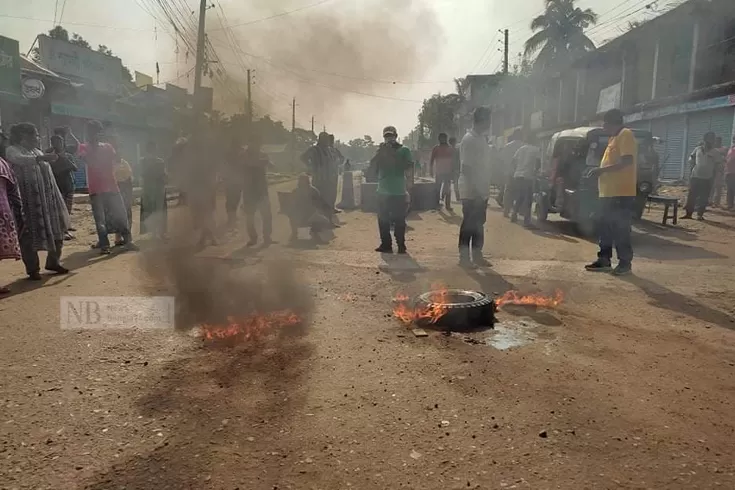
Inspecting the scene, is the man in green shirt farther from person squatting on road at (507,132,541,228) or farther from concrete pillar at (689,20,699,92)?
concrete pillar at (689,20,699,92)

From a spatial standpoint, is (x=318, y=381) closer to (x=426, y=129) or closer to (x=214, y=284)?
(x=214, y=284)

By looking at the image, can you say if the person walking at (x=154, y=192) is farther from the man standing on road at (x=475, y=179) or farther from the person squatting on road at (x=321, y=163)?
the man standing on road at (x=475, y=179)

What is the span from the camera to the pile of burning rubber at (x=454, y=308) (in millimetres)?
4094

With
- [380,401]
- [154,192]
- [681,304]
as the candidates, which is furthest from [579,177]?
[380,401]

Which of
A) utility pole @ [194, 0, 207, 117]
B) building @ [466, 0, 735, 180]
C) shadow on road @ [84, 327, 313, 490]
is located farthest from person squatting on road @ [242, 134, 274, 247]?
building @ [466, 0, 735, 180]

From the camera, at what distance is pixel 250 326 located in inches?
162

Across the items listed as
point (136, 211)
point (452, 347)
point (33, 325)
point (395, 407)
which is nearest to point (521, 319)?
point (452, 347)

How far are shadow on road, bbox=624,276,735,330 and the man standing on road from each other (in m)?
1.84

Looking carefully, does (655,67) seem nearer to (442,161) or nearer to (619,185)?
(442,161)

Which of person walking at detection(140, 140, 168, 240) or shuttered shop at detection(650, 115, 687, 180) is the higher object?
shuttered shop at detection(650, 115, 687, 180)

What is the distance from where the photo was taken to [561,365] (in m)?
3.34

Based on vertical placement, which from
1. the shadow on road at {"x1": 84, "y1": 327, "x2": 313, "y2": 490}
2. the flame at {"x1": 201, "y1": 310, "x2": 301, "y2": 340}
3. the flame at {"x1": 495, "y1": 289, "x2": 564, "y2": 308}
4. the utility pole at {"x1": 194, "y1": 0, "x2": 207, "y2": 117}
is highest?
the utility pole at {"x1": 194, "y1": 0, "x2": 207, "y2": 117}

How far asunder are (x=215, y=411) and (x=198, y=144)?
27.5 ft

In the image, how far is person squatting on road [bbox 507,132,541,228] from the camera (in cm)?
994
